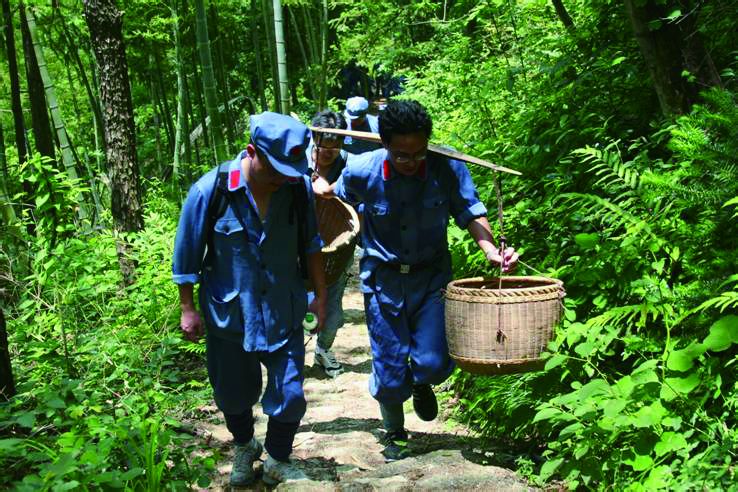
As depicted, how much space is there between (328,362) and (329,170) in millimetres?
1708

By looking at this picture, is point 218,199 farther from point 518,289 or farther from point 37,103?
point 37,103

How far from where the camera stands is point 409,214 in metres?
4.09

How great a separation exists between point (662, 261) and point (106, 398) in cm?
308

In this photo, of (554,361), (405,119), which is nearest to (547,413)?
(554,361)

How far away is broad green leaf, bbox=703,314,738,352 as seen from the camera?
9.14 ft

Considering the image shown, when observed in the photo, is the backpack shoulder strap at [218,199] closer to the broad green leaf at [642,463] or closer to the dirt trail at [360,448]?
the dirt trail at [360,448]

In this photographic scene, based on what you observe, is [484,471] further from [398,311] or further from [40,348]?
[40,348]

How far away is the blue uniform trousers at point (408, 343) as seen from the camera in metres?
4.20

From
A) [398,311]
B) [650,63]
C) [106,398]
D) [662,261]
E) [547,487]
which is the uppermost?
[650,63]

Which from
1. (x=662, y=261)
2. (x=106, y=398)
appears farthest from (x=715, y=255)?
(x=106, y=398)

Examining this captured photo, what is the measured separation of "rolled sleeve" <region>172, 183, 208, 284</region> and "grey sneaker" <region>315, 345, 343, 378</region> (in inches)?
116

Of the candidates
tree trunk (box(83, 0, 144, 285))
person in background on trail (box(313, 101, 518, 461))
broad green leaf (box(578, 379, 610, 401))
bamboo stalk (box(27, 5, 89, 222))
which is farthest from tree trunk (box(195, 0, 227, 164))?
broad green leaf (box(578, 379, 610, 401))

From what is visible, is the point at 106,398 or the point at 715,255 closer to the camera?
the point at 715,255

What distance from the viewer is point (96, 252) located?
657 cm
